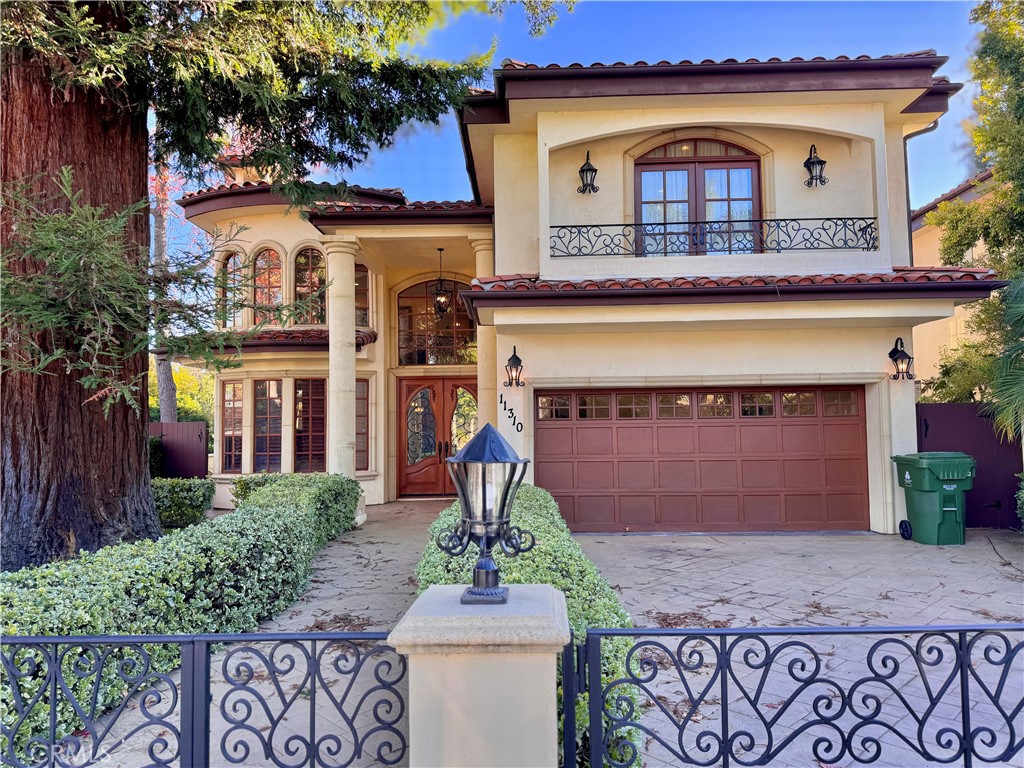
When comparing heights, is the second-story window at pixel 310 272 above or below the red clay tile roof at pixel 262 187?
below

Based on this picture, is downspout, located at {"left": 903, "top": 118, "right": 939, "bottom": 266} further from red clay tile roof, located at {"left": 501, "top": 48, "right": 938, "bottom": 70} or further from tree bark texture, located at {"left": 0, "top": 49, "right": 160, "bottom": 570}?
tree bark texture, located at {"left": 0, "top": 49, "right": 160, "bottom": 570}

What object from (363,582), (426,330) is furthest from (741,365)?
(426,330)

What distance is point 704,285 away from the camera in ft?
25.8

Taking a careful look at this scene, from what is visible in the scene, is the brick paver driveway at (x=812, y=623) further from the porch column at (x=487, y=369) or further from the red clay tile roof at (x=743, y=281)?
the red clay tile roof at (x=743, y=281)

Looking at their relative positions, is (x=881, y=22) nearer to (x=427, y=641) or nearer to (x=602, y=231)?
(x=602, y=231)

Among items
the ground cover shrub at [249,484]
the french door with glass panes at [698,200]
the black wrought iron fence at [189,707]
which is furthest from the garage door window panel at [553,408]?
the black wrought iron fence at [189,707]

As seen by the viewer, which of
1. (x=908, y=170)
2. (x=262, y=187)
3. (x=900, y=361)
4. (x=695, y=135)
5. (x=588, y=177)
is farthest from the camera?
(x=262, y=187)

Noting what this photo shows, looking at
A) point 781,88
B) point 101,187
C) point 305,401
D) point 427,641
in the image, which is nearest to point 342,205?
point 305,401

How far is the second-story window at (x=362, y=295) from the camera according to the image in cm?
1276

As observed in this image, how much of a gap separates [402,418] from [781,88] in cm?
942

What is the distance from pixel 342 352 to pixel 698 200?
675 cm

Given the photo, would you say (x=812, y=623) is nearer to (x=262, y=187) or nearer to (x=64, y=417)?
(x=64, y=417)

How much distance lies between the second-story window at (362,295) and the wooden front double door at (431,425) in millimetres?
1614

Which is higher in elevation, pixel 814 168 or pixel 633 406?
pixel 814 168
